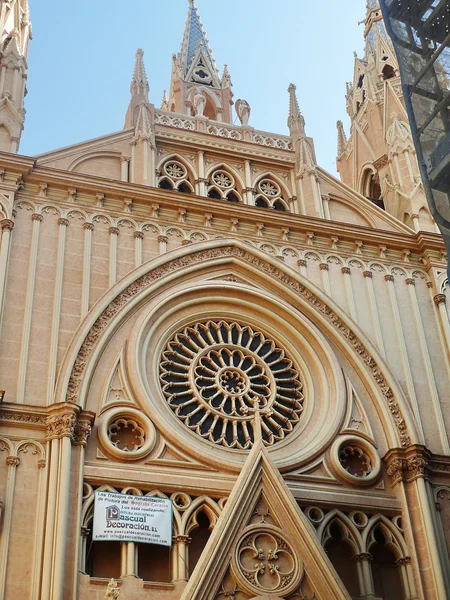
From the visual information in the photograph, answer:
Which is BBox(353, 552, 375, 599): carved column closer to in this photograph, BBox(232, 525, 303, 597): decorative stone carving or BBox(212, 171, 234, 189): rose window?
BBox(232, 525, 303, 597): decorative stone carving

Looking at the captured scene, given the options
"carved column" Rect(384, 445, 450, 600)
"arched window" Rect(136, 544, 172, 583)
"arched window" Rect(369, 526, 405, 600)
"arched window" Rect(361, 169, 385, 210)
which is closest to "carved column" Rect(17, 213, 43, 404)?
"arched window" Rect(136, 544, 172, 583)

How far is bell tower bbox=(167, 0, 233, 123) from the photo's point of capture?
29.2 metres

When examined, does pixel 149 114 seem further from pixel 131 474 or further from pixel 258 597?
pixel 258 597

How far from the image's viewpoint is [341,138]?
31.7m

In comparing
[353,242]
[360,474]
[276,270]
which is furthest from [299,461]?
[353,242]

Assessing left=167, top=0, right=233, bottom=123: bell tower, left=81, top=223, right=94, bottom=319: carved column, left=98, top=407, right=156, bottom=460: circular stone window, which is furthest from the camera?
left=167, top=0, right=233, bottom=123: bell tower

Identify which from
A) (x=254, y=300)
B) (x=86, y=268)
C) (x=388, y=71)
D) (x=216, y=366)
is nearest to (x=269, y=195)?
(x=254, y=300)

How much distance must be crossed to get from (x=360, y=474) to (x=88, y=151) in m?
10.1

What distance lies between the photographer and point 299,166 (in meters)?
23.5

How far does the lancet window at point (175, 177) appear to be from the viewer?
72.7 ft

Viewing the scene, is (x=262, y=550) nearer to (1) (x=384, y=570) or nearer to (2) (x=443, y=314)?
(1) (x=384, y=570)

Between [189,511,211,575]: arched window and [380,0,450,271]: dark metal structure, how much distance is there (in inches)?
264

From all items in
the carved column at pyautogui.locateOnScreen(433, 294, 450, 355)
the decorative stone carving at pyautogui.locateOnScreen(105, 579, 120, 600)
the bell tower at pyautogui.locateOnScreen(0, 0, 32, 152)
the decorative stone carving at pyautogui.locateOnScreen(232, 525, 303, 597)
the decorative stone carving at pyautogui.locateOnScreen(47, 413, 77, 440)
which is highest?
the bell tower at pyautogui.locateOnScreen(0, 0, 32, 152)

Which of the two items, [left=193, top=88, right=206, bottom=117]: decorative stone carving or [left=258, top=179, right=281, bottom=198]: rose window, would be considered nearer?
[left=258, top=179, right=281, bottom=198]: rose window
